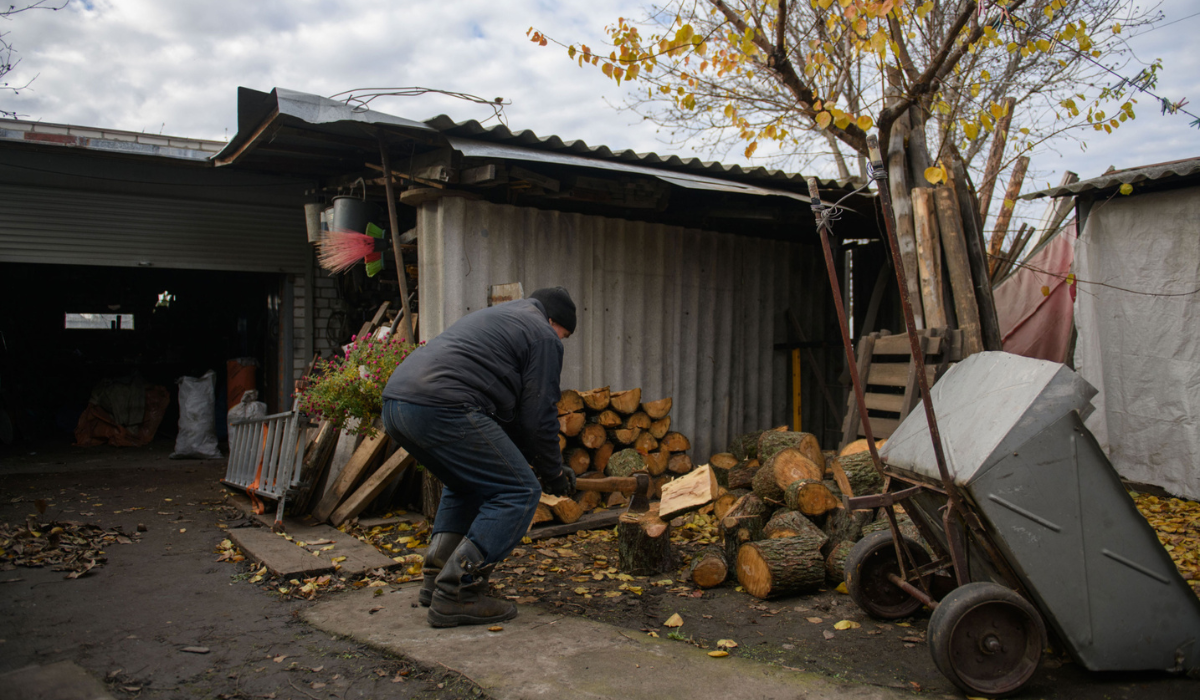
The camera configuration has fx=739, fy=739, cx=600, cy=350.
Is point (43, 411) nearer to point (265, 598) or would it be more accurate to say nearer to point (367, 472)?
point (367, 472)

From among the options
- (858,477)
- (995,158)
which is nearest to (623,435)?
(858,477)

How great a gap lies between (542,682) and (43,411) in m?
12.1

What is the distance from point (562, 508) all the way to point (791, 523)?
1.75 m

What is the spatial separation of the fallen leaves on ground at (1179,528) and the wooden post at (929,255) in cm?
196

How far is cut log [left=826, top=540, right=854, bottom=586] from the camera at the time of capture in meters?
4.23

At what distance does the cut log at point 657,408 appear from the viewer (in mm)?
6668

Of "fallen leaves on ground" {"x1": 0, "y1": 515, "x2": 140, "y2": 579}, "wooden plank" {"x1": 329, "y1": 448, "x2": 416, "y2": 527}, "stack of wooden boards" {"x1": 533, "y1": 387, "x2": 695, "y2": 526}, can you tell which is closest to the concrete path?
"wooden plank" {"x1": 329, "y1": 448, "x2": 416, "y2": 527}

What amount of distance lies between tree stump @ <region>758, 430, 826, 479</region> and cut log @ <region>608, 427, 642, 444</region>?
3.60ft

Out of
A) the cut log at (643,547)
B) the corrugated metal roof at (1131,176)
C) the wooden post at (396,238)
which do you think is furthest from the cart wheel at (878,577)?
the corrugated metal roof at (1131,176)

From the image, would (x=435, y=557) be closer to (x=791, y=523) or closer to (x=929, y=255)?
(x=791, y=523)

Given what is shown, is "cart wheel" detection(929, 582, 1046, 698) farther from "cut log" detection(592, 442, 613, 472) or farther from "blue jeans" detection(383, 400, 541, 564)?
"cut log" detection(592, 442, 613, 472)

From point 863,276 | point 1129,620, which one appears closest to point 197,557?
point 1129,620

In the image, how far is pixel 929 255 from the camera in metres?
6.21

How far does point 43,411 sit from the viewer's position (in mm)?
11492
